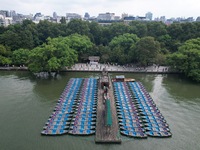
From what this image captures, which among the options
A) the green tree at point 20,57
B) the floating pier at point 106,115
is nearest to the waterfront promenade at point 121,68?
the green tree at point 20,57

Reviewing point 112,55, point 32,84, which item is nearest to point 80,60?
point 112,55

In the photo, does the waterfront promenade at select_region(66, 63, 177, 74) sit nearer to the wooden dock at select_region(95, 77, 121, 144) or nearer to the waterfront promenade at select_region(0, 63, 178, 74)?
the waterfront promenade at select_region(0, 63, 178, 74)

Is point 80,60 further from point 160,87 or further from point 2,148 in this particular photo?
point 2,148

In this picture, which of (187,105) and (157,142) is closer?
(157,142)

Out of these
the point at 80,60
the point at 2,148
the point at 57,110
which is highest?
the point at 80,60

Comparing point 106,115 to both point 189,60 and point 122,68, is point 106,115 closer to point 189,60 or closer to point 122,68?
point 189,60

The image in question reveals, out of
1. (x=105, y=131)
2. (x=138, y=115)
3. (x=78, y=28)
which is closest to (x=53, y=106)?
(x=105, y=131)

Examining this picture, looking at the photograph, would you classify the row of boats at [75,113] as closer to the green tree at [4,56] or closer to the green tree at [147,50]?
the green tree at [147,50]
